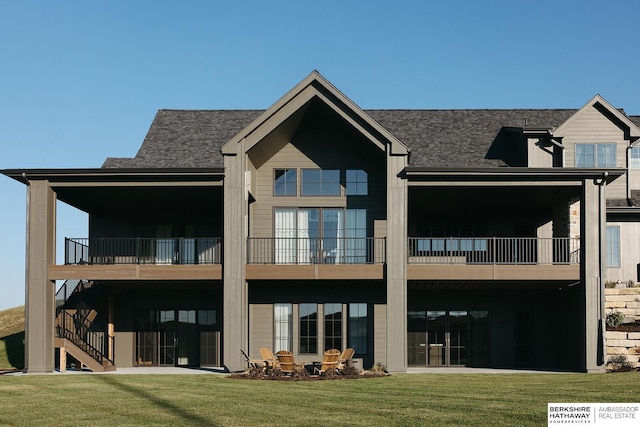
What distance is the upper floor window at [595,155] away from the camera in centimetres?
3170

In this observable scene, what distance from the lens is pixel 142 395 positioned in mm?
19828

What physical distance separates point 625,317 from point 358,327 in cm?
887

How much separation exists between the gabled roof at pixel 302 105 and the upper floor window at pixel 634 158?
10.8 metres

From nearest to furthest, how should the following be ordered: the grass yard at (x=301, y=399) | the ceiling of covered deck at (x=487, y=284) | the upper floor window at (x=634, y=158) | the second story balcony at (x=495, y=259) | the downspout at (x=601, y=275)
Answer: the grass yard at (x=301, y=399) < the downspout at (x=601, y=275) < the second story balcony at (x=495, y=259) < the ceiling of covered deck at (x=487, y=284) < the upper floor window at (x=634, y=158)

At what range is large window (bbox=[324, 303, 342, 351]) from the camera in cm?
3014

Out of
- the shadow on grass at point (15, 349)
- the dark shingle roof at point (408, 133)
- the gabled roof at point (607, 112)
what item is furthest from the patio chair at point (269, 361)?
the gabled roof at point (607, 112)

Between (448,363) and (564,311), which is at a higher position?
(564,311)

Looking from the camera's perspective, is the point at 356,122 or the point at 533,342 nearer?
the point at 356,122

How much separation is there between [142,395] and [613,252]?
19426 millimetres

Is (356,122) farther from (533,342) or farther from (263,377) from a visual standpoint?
(533,342)

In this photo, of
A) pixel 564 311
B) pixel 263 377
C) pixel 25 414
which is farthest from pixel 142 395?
pixel 564 311

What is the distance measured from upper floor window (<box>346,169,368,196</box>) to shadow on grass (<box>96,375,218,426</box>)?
1042cm

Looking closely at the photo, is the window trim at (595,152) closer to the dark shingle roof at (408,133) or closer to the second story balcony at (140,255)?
the dark shingle roof at (408,133)

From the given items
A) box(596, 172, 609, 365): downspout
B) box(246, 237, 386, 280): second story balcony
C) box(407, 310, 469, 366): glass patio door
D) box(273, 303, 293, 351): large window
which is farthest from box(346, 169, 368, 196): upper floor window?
box(596, 172, 609, 365): downspout
